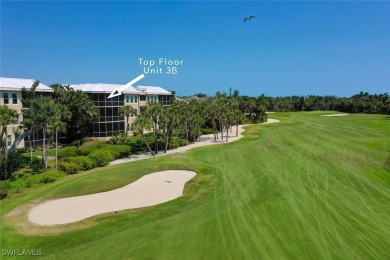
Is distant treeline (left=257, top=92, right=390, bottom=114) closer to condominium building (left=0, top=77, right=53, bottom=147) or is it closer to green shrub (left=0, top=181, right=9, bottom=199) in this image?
condominium building (left=0, top=77, right=53, bottom=147)

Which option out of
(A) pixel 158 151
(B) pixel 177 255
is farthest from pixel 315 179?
(A) pixel 158 151

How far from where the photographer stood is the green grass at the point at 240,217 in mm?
16547

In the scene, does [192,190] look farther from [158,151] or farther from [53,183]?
[158,151]

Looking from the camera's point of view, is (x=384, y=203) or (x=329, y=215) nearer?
(x=329, y=215)

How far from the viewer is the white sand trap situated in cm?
2270

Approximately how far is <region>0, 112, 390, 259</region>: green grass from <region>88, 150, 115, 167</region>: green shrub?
128 inches

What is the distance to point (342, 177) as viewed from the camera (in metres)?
30.7

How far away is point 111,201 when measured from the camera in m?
26.1

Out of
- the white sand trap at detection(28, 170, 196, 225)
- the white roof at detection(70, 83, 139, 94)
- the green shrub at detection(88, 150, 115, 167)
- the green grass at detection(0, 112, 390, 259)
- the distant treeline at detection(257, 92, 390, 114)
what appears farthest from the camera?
the distant treeline at detection(257, 92, 390, 114)

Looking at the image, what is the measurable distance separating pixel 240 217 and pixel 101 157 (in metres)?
24.7

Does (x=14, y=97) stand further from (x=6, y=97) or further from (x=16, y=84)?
(x=16, y=84)

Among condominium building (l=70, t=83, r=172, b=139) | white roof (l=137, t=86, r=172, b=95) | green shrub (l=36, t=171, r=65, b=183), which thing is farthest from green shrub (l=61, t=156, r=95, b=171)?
white roof (l=137, t=86, r=172, b=95)

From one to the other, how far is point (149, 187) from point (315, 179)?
14.3 m

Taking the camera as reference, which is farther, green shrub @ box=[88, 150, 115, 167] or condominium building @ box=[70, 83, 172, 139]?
condominium building @ box=[70, 83, 172, 139]
